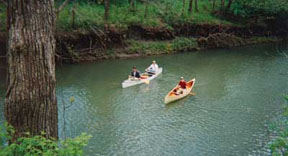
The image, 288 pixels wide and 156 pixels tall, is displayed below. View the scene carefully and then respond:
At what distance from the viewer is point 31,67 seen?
388 cm

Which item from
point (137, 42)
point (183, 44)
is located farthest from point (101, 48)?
point (183, 44)

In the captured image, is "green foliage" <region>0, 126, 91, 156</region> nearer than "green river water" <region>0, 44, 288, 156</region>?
Yes

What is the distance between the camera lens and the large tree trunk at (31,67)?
376 centimetres

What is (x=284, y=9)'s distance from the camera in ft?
111

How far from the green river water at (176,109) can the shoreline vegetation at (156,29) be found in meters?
2.70

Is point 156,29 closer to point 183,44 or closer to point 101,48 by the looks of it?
point 183,44

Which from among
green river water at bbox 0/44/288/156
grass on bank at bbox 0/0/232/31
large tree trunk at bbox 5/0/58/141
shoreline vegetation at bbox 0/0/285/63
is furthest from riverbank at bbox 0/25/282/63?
large tree trunk at bbox 5/0/58/141

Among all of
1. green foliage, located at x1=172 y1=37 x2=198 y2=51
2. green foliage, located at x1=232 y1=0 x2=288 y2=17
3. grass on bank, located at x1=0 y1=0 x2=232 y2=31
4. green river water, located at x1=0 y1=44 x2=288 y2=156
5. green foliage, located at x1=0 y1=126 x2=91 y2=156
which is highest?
green foliage, located at x1=232 y1=0 x2=288 y2=17

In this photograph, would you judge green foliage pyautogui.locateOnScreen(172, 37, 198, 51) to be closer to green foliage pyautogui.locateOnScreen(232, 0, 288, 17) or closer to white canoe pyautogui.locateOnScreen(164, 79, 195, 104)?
green foliage pyautogui.locateOnScreen(232, 0, 288, 17)

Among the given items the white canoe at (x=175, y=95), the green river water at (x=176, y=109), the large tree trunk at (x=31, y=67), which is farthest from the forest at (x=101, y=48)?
the white canoe at (x=175, y=95)

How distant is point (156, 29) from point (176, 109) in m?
15.9

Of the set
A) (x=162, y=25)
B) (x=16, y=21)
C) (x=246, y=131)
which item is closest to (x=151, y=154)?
(x=246, y=131)

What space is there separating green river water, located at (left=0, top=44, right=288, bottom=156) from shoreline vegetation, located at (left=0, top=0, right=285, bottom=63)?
2699 millimetres

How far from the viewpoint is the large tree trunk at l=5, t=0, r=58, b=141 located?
3.76 meters
